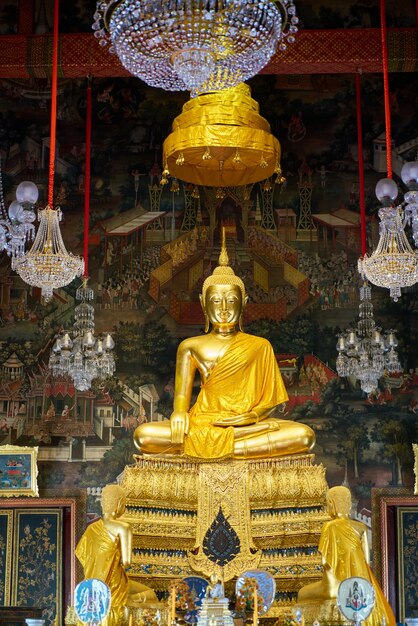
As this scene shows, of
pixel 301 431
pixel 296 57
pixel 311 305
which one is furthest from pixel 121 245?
pixel 301 431

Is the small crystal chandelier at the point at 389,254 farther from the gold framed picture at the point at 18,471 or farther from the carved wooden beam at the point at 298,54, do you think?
the gold framed picture at the point at 18,471

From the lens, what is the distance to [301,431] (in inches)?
320

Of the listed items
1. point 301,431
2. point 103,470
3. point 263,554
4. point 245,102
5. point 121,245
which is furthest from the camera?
point 121,245

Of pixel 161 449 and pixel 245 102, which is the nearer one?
pixel 161 449

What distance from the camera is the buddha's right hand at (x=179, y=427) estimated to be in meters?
8.29

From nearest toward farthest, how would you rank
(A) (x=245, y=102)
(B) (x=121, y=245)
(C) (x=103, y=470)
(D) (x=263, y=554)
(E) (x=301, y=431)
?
1. (D) (x=263, y=554)
2. (E) (x=301, y=431)
3. (A) (x=245, y=102)
4. (C) (x=103, y=470)
5. (B) (x=121, y=245)

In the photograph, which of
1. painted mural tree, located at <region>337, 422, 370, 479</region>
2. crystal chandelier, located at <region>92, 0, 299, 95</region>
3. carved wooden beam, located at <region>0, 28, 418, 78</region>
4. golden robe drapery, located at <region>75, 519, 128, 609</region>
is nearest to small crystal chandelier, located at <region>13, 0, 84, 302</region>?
carved wooden beam, located at <region>0, 28, 418, 78</region>

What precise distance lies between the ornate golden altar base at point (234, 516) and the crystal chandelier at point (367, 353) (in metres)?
1.77

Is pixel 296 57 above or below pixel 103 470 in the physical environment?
above

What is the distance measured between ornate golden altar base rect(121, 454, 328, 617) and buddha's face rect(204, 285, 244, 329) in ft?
4.91

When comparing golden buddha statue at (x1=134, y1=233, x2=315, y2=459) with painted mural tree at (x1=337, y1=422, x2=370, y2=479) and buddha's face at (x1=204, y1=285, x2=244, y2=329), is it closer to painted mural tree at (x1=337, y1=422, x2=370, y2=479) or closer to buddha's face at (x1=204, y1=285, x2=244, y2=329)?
buddha's face at (x1=204, y1=285, x2=244, y2=329)

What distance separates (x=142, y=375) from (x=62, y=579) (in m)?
2.00

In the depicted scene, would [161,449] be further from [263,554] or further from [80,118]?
[80,118]

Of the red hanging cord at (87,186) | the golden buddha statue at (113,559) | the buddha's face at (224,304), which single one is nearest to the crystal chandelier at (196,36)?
the red hanging cord at (87,186)
